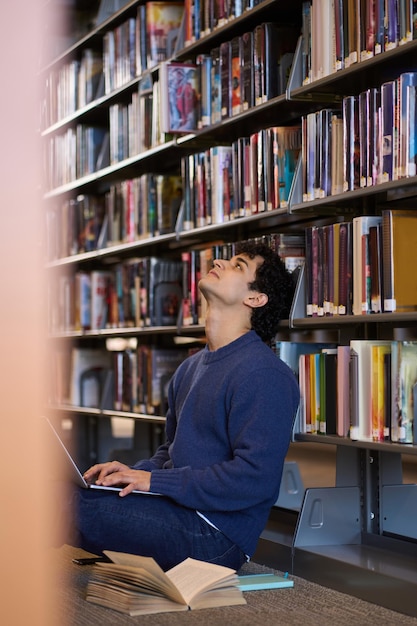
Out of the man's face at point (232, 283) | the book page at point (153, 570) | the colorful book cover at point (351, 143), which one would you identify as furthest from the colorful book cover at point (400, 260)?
the book page at point (153, 570)

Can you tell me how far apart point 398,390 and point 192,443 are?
557 millimetres

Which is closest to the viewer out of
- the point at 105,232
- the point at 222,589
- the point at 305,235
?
the point at 222,589

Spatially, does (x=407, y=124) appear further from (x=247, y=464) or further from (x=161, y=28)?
(x=161, y=28)

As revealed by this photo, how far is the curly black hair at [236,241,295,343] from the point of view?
252cm

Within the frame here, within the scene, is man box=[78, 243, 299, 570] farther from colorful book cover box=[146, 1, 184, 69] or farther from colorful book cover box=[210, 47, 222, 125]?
colorful book cover box=[146, 1, 184, 69]

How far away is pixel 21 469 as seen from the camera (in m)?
0.34

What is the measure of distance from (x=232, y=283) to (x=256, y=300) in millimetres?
84

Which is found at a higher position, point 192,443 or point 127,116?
point 127,116

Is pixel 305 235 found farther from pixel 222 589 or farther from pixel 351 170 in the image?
pixel 222 589

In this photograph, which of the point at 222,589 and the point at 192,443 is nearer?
the point at 222,589

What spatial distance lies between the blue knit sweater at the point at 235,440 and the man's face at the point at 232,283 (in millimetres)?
131

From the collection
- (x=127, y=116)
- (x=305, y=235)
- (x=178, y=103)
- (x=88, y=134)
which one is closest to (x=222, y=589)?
(x=305, y=235)

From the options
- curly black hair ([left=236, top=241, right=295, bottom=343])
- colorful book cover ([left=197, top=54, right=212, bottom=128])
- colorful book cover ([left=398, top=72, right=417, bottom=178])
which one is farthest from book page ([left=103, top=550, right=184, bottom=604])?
colorful book cover ([left=197, top=54, right=212, bottom=128])

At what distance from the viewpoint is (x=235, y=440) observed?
2.24m
